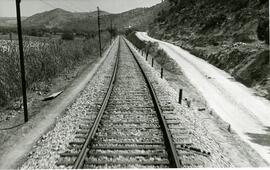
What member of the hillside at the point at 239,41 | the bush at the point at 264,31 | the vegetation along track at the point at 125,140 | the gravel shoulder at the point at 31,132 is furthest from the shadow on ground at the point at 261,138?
the bush at the point at 264,31

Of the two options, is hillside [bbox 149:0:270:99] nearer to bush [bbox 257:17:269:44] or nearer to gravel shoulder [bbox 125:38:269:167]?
bush [bbox 257:17:269:44]

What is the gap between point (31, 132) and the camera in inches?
324

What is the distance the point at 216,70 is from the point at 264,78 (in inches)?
231

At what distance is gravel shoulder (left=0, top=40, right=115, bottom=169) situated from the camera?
6.58 m

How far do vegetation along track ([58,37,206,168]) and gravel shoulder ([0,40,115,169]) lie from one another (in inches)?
52.2

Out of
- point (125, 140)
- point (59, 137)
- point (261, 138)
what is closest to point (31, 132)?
point (59, 137)

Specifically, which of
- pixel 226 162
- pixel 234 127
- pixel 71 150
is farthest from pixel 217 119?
pixel 71 150

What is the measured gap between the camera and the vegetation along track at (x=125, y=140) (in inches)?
231

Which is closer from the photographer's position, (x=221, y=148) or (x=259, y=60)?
(x=221, y=148)

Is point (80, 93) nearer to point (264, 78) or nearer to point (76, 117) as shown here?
point (76, 117)

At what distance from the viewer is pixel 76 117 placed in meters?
9.19

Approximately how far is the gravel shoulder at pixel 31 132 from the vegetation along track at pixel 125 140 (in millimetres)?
1327

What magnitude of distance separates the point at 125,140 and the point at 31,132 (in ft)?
10.7

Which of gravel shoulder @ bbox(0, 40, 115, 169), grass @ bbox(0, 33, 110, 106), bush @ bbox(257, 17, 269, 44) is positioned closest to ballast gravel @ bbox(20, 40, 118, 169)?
gravel shoulder @ bbox(0, 40, 115, 169)
